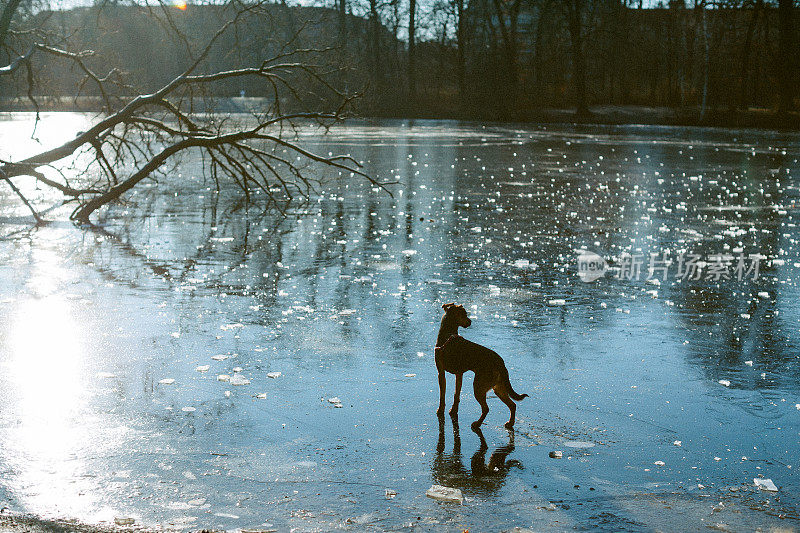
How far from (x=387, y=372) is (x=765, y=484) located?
2514 millimetres

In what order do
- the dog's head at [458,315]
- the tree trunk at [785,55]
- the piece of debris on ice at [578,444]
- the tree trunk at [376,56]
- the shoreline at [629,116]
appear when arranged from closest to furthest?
the piece of debris on ice at [578,444]
the dog's head at [458,315]
the shoreline at [629,116]
the tree trunk at [785,55]
the tree trunk at [376,56]

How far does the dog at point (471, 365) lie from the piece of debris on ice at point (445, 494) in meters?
0.81

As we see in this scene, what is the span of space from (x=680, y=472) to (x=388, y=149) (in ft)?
77.7

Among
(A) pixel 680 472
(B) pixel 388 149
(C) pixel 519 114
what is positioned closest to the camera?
(A) pixel 680 472

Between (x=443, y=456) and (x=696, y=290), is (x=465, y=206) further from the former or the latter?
(x=443, y=456)

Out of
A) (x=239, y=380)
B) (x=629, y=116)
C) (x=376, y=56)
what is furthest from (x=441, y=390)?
(x=376, y=56)

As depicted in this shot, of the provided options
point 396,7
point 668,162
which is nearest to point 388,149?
point 668,162

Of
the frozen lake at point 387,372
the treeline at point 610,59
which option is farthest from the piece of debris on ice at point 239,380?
the treeline at point 610,59

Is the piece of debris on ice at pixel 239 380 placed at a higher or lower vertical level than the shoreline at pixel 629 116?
lower

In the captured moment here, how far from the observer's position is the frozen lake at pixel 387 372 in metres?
4.08

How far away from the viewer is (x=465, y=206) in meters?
15.2

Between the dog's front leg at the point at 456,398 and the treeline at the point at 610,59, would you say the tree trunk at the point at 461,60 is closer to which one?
the treeline at the point at 610,59

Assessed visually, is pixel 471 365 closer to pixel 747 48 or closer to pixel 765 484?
pixel 765 484

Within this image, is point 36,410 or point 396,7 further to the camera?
point 396,7
